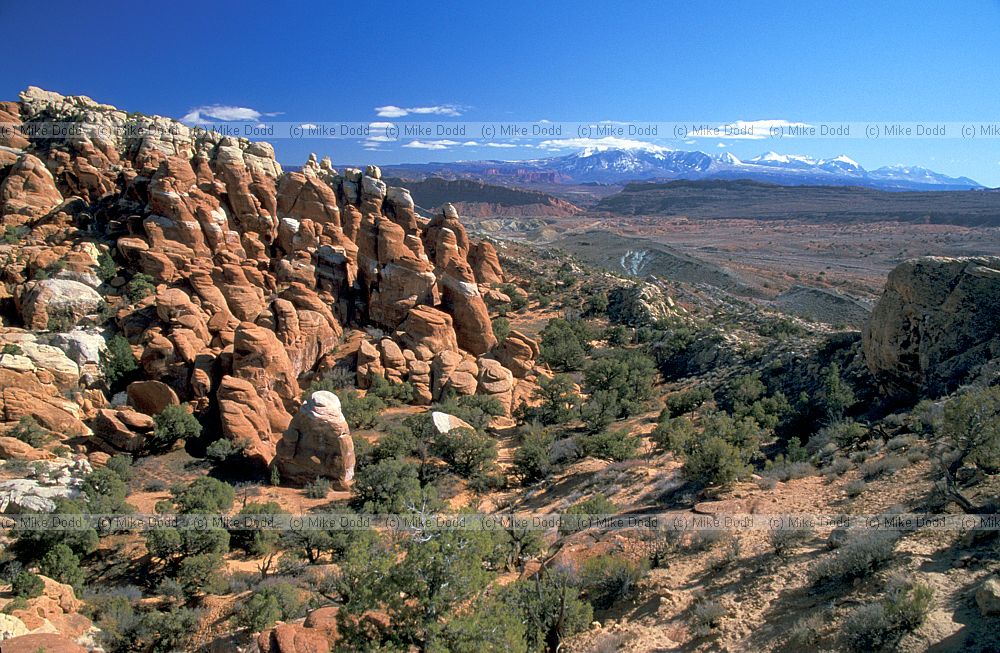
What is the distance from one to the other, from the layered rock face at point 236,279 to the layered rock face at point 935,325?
590 inches

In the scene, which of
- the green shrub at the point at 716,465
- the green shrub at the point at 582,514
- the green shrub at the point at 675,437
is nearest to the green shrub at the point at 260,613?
the green shrub at the point at 582,514

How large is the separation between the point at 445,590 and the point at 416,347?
66.7 feet

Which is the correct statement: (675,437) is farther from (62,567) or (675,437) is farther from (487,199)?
(487,199)

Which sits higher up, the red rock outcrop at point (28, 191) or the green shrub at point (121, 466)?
the red rock outcrop at point (28, 191)

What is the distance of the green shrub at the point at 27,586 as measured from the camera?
10500 mm

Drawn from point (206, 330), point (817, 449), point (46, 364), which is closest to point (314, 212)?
point (206, 330)

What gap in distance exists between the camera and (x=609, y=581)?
10.0m

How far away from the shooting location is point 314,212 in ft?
109

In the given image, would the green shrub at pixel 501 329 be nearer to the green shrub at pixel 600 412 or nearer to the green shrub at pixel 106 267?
the green shrub at pixel 600 412

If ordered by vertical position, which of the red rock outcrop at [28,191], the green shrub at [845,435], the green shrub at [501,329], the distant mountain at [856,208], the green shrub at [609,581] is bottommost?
the green shrub at [609,581]

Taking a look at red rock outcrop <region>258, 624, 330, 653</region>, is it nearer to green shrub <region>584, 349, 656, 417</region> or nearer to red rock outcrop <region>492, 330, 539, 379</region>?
green shrub <region>584, 349, 656, 417</region>

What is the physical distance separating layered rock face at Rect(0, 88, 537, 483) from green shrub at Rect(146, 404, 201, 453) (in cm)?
51

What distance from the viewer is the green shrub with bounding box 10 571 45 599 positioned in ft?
34.4

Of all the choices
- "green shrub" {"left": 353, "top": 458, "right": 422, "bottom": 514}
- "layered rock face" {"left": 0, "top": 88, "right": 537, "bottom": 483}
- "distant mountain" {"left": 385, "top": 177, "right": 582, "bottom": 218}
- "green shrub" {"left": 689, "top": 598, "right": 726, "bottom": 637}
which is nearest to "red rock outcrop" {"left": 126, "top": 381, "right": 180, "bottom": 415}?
"layered rock face" {"left": 0, "top": 88, "right": 537, "bottom": 483}
